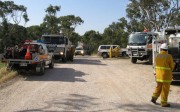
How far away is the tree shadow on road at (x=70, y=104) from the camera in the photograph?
945 cm

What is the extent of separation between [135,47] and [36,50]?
11.6 metres

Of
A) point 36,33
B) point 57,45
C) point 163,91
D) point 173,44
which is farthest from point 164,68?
point 36,33

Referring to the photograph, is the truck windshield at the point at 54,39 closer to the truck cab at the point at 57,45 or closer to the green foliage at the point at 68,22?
the truck cab at the point at 57,45

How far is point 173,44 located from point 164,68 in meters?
6.66

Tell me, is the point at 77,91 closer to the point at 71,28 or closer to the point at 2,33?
the point at 2,33

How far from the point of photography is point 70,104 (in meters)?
10.2

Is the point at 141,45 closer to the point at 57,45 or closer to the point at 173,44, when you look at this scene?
the point at 57,45

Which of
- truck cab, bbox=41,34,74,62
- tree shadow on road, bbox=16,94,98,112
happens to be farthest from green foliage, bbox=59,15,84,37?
tree shadow on road, bbox=16,94,98,112

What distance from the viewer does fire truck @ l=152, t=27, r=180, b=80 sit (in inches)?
562

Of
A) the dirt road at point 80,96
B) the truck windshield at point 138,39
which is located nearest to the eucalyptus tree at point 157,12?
the truck windshield at point 138,39

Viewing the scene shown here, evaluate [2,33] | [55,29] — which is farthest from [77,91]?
[55,29]

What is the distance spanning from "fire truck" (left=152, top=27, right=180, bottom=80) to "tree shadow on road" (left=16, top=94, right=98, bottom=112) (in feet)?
14.9

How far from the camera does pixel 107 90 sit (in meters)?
13.1

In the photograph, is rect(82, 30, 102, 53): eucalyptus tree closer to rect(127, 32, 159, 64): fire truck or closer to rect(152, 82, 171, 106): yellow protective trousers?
rect(127, 32, 159, 64): fire truck
